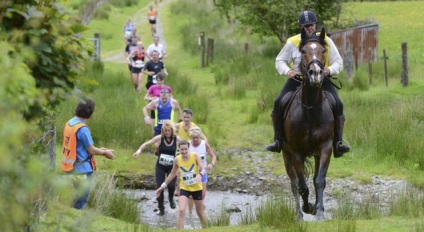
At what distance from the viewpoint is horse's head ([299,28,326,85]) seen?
10195 millimetres

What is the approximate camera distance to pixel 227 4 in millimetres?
29344

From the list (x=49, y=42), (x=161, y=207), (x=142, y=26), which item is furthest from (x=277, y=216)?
(x=142, y=26)

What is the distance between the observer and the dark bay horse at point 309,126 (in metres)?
10.6

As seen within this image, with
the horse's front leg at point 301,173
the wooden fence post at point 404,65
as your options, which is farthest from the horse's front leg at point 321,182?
the wooden fence post at point 404,65

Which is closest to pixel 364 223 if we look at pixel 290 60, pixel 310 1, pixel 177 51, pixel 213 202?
pixel 290 60

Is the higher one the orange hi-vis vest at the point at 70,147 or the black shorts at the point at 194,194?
the orange hi-vis vest at the point at 70,147

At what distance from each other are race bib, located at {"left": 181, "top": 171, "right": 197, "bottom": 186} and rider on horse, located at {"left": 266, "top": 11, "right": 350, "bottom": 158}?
127cm

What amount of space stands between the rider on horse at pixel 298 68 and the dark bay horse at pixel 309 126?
0.16 metres

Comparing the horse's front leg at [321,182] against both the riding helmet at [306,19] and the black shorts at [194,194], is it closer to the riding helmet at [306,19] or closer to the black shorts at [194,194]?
the riding helmet at [306,19]

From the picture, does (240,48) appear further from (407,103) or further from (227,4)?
(407,103)

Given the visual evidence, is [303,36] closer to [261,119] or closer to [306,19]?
[306,19]

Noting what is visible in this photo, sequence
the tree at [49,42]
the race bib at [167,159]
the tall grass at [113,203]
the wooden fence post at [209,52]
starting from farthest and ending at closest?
the wooden fence post at [209,52] < the race bib at [167,159] < the tall grass at [113,203] < the tree at [49,42]

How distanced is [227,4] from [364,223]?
65.0 feet

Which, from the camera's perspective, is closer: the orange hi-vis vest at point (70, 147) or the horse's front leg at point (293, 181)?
the orange hi-vis vest at point (70, 147)
